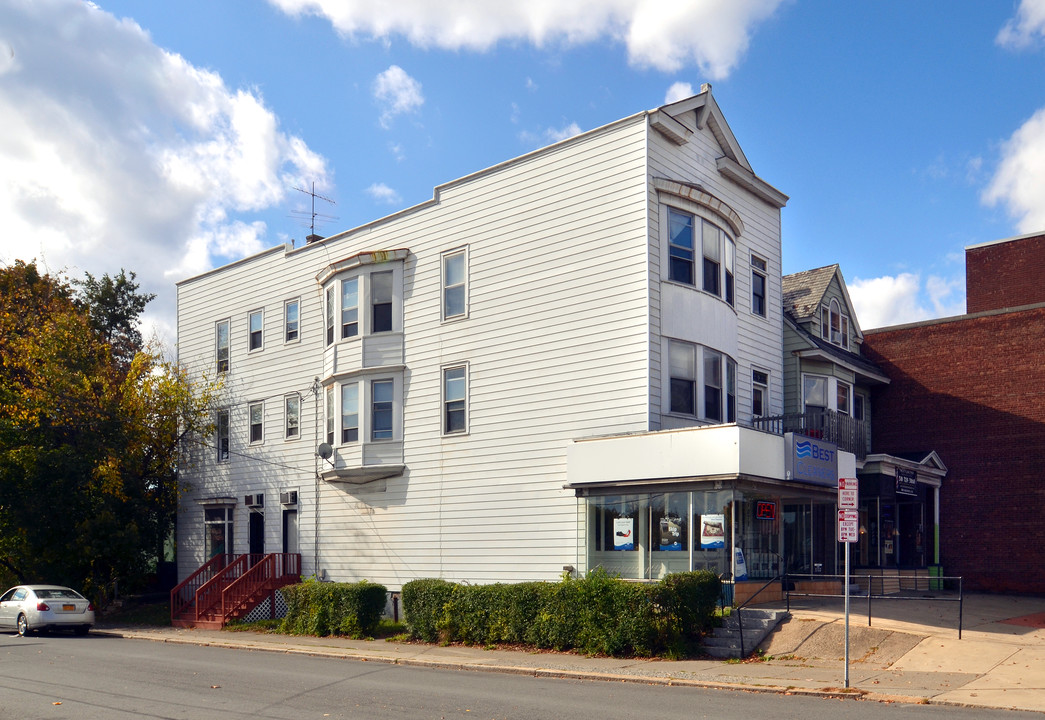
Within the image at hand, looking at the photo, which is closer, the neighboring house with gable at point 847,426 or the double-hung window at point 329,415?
the neighboring house with gable at point 847,426

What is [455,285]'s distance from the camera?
82.8ft

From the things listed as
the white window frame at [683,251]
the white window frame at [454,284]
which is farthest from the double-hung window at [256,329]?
the white window frame at [683,251]

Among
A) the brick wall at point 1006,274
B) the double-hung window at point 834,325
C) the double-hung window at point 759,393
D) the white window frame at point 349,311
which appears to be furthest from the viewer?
the brick wall at point 1006,274

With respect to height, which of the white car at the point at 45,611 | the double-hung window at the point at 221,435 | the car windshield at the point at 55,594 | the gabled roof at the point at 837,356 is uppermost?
the gabled roof at the point at 837,356

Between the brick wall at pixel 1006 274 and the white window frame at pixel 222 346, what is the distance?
27.3m

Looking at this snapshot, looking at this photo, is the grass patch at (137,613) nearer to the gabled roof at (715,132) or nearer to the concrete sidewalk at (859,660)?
the concrete sidewalk at (859,660)

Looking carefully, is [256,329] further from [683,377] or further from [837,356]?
[837,356]

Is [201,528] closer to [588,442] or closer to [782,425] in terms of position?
[588,442]

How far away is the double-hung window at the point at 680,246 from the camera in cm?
2225

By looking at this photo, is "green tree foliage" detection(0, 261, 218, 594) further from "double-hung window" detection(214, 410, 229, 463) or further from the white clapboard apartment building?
the white clapboard apartment building

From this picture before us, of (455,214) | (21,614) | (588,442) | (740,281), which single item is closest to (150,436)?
(21,614)

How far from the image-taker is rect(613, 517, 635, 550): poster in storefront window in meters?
21.0

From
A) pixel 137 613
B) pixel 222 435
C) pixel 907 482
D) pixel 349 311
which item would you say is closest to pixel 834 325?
pixel 907 482

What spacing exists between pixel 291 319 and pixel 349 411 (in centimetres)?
476
